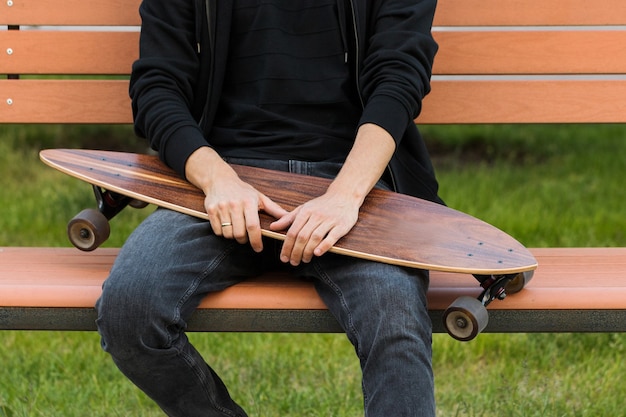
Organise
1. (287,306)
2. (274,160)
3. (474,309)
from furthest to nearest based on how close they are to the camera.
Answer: (274,160) → (287,306) → (474,309)

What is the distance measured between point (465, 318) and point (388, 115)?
0.60 meters

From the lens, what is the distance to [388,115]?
8.59 feet

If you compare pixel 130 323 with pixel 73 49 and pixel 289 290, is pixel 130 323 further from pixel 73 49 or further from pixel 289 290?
pixel 73 49

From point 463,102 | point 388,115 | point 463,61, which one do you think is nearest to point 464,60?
point 463,61

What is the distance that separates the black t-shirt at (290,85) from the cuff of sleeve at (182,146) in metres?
0.17

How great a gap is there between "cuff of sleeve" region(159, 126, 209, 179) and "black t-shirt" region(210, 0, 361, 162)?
17cm

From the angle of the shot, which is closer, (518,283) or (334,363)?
(518,283)

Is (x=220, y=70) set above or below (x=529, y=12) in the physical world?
below

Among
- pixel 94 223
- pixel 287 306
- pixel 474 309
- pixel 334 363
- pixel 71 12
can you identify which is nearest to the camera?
pixel 474 309

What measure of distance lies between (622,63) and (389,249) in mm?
1332

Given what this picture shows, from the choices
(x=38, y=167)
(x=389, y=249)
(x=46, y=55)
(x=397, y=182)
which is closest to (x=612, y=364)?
(x=397, y=182)

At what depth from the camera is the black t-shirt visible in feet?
8.98

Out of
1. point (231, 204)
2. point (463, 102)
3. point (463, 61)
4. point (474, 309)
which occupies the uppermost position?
point (463, 61)

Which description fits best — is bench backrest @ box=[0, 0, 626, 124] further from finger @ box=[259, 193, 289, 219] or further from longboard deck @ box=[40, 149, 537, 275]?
finger @ box=[259, 193, 289, 219]
